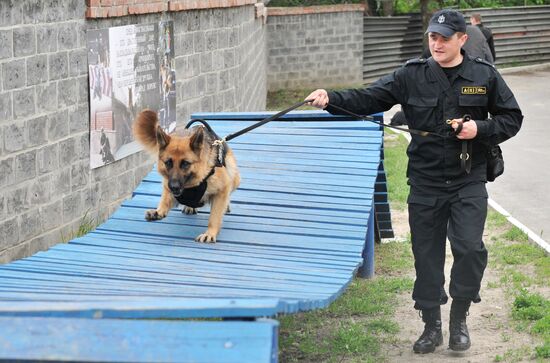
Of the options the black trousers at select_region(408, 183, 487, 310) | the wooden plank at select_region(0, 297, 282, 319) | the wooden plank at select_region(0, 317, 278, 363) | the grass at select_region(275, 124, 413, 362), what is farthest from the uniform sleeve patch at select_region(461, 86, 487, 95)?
the wooden plank at select_region(0, 317, 278, 363)

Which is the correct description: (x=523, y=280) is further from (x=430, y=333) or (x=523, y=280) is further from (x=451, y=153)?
(x=451, y=153)

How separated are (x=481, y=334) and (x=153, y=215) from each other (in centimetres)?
222

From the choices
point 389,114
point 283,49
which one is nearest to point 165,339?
point 389,114

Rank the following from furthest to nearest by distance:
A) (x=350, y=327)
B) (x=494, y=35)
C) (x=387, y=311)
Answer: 1. (x=494, y=35)
2. (x=387, y=311)
3. (x=350, y=327)

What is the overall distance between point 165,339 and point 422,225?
2795mm

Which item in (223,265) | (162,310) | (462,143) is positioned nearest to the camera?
(162,310)

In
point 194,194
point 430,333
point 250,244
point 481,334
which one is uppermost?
point 194,194

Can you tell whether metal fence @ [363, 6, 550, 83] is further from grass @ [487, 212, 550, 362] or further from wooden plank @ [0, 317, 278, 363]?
wooden plank @ [0, 317, 278, 363]

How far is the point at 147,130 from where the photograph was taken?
629 centimetres

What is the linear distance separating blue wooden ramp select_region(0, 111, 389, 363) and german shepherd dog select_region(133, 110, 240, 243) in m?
0.23

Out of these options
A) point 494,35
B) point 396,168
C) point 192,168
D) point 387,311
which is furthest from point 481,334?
point 494,35

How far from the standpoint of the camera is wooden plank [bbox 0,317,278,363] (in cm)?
341

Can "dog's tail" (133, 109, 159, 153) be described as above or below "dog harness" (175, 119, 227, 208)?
above

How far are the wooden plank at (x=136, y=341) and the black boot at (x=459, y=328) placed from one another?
264cm
